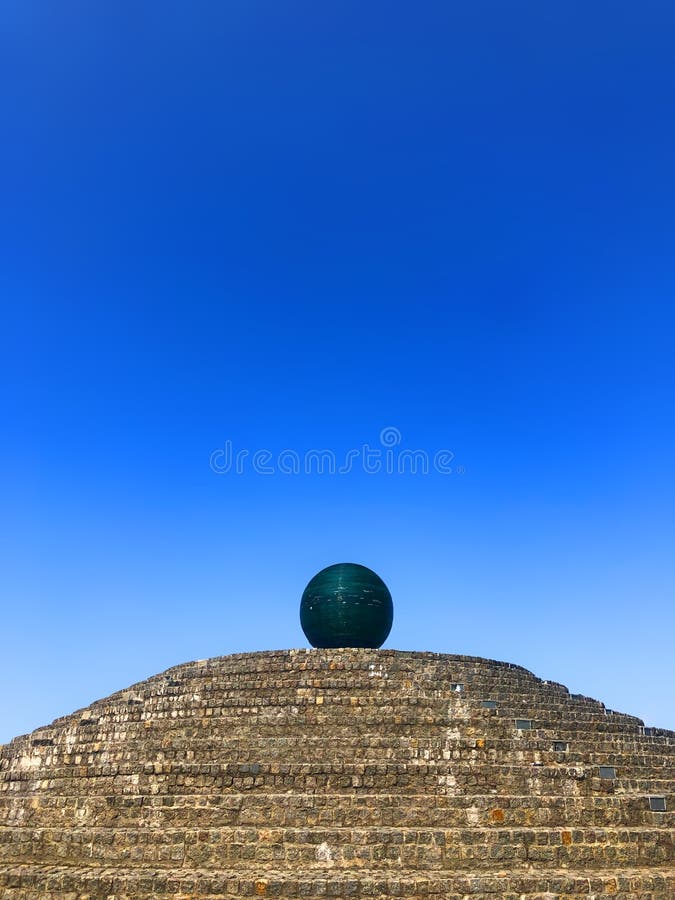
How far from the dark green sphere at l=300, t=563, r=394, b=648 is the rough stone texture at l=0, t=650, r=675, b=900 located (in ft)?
9.26

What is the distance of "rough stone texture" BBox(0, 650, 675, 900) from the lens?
31.4 feet

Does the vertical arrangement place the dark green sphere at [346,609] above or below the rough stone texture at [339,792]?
above

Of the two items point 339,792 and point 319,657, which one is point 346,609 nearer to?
point 319,657

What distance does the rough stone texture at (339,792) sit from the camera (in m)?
9.58

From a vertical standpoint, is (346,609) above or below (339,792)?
above

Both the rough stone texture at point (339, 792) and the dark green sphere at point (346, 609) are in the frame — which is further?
the dark green sphere at point (346, 609)

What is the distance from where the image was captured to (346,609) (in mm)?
19219

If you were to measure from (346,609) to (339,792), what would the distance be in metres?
8.00

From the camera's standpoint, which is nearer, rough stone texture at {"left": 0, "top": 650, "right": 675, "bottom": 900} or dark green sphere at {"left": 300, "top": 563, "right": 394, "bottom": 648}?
rough stone texture at {"left": 0, "top": 650, "right": 675, "bottom": 900}

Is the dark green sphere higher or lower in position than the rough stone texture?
higher

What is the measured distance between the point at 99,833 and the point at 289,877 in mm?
3310

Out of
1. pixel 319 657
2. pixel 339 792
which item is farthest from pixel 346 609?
pixel 339 792

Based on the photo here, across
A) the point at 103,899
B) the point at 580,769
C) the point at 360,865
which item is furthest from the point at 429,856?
the point at 103,899

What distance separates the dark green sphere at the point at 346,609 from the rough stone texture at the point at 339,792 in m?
2.82
